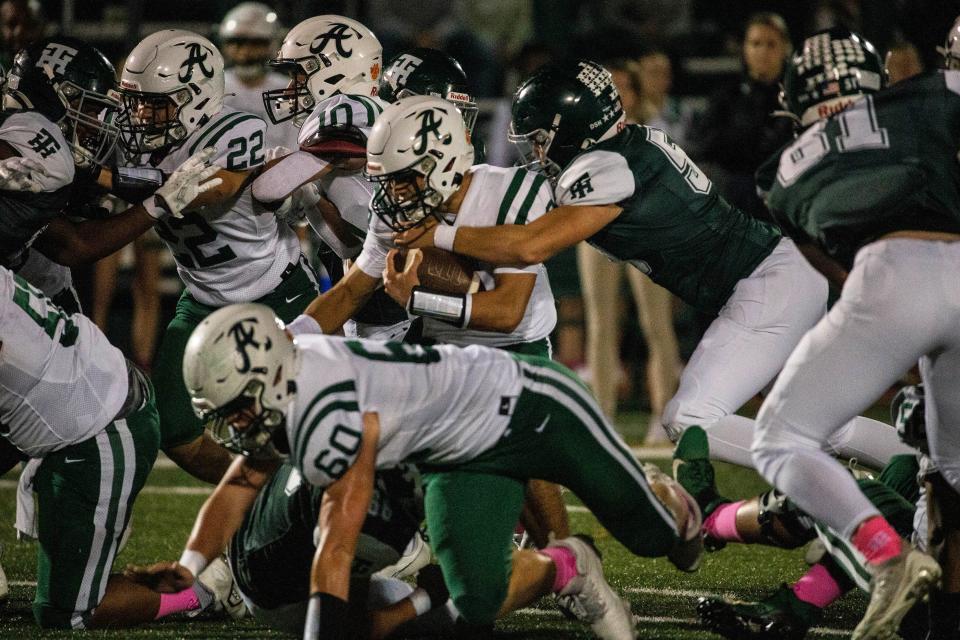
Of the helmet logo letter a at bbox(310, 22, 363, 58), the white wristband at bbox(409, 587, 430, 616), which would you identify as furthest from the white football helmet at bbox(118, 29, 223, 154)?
the white wristband at bbox(409, 587, 430, 616)

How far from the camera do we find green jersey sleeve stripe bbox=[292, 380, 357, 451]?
3473 millimetres

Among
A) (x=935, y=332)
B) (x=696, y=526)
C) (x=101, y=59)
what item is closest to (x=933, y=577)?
(x=935, y=332)

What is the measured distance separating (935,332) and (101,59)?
3.07 meters

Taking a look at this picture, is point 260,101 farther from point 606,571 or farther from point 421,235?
point 606,571

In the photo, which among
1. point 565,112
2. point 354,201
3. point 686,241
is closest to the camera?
point 565,112

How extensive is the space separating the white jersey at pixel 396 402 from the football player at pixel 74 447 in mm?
881

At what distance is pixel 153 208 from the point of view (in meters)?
4.85

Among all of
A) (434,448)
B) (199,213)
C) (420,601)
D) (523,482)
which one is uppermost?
(199,213)

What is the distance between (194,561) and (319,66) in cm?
242

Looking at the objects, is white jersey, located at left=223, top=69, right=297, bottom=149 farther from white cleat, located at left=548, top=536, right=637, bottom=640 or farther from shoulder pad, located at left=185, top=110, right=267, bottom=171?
white cleat, located at left=548, top=536, right=637, bottom=640

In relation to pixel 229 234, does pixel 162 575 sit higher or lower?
lower

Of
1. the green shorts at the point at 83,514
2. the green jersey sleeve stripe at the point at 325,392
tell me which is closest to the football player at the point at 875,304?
the green jersey sleeve stripe at the point at 325,392

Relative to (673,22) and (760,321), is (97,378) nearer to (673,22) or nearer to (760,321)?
(760,321)

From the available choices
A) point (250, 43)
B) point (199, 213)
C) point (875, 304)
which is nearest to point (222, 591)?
point (199, 213)
